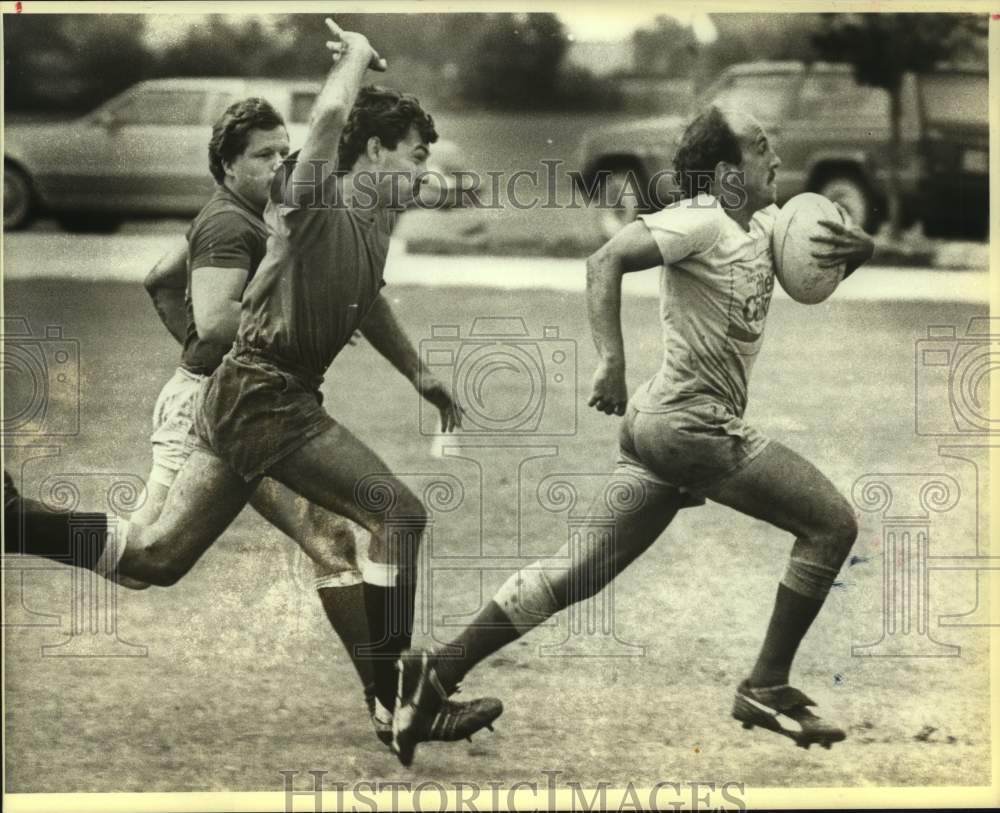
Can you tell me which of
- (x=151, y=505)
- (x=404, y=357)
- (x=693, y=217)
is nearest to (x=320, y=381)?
(x=404, y=357)

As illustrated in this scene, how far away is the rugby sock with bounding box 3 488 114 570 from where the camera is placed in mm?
6500

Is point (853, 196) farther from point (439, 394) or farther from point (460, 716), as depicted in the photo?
point (460, 716)

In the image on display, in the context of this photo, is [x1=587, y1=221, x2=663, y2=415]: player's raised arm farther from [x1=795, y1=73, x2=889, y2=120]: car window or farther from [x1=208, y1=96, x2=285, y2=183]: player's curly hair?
[x1=208, y1=96, x2=285, y2=183]: player's curly hair

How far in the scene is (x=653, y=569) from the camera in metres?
6.55

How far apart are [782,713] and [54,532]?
291cm

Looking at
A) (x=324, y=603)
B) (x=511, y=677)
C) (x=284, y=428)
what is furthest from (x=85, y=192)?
(x=511, y=677)

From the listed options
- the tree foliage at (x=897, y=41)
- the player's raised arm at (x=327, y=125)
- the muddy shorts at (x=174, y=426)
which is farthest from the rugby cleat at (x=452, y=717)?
the tree foliage at (x=897, y=41)

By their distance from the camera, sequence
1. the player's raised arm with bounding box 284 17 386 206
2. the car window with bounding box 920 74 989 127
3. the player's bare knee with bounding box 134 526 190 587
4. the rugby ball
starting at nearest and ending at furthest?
the player's raised arm with bounding box 284 17 386 206
the rugby ball
the player's bare knee with bounding box 134 526 190 587
the car window with bounding box 920 74 989 127

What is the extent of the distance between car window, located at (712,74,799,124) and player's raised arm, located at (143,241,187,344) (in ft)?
6.97

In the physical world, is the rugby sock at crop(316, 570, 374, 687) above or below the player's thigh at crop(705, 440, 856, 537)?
below

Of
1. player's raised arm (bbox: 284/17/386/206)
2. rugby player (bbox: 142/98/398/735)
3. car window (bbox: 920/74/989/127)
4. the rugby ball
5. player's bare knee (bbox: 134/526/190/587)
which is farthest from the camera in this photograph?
car window (bbox: 920/74/989/127)

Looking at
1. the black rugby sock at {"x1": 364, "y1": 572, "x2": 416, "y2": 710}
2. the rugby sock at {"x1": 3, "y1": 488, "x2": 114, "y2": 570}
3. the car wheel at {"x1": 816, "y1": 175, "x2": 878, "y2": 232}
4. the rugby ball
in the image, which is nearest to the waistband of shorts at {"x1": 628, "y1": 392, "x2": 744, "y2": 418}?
the rugby ball

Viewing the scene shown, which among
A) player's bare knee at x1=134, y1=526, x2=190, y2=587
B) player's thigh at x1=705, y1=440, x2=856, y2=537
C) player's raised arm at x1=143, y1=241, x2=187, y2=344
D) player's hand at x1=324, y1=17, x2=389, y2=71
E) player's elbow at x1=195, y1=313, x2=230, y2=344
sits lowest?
player's bare knee at x1=134, y1=526, x2=190, y2=587

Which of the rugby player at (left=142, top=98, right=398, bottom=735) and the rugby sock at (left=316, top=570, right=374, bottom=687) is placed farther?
the rugby sock at (left=316, top=570, right=374, bottom=687)
